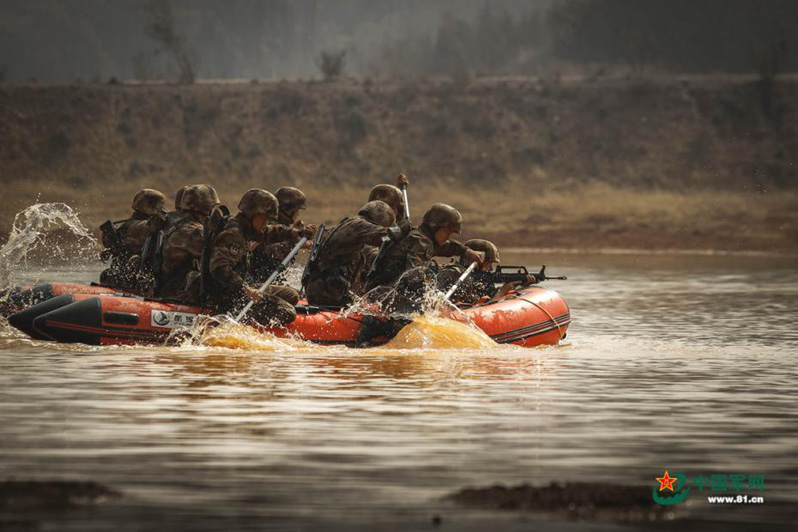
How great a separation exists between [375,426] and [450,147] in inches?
2443

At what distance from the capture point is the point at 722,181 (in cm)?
6594

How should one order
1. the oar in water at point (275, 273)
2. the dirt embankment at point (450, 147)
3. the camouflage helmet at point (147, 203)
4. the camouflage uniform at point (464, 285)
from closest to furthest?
1. the oar in water at point (275, 273)
2. the camouflage uniform at point (464, 285)
3. the camouflage helmet at point (147, 203)
4. the dirt embankment at point (450, 147)

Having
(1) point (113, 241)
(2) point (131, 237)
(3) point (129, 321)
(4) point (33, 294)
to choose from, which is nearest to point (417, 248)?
(3) point (129, 321)

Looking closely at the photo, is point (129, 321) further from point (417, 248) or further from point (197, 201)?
point (417, 248)

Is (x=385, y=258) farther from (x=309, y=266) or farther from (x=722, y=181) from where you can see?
(x=722, y=181)

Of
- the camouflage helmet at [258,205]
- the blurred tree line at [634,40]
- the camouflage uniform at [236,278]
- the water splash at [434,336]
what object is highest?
the blurred tree line at [634,40]

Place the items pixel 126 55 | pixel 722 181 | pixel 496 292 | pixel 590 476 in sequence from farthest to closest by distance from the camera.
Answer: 1. pixel 126 55
2. pixel 722 181
3. pixel 496 292
4. pixel 590 476

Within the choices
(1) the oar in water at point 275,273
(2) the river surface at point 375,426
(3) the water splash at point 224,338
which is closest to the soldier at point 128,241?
(2) the river surface at point 375,426

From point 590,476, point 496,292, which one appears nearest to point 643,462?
point 590,476

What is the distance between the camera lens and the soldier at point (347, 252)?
55.5 ft

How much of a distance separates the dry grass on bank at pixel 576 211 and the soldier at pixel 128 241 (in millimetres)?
35053

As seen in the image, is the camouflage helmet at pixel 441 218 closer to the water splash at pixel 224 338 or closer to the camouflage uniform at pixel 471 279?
the camouflage uniform at pixel 471 279

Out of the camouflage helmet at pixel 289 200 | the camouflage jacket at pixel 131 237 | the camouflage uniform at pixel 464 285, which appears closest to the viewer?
the camouflage uniform at pixel 464 285

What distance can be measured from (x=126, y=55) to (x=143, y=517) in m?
173
